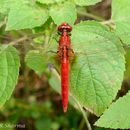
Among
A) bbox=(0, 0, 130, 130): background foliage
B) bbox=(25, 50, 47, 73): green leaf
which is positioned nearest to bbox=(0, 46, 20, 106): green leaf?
bbox=(0, 0, 130, 130): background foliage

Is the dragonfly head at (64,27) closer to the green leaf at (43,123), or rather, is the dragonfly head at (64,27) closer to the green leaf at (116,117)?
the green leaf at (116,117)

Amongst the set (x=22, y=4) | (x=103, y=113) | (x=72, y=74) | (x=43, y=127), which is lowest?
(x=43, y=127)

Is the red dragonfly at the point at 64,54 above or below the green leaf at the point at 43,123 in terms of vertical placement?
above

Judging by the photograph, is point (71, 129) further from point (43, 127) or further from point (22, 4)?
point (22, 4)

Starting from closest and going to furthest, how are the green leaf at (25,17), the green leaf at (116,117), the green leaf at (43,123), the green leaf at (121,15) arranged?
the green leaf at (116,117) → the green leaf at (25,17) → the green leaf at (121,15) → the green leaf at (43,123)

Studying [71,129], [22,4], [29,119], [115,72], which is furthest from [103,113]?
[29,119]

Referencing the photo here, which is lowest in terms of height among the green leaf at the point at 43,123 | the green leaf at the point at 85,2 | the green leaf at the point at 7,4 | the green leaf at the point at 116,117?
the green leaf at the point at 43,123

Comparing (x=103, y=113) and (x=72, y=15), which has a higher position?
(x=72, y=15)

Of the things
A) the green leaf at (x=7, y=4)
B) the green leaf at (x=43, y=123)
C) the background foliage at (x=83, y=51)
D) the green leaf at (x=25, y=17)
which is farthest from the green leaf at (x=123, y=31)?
the green leaf at (x=43, y=123)

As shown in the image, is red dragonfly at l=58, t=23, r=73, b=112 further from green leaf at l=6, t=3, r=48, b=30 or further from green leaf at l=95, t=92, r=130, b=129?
green leaf at l=95, t=92, r=130, b=129
